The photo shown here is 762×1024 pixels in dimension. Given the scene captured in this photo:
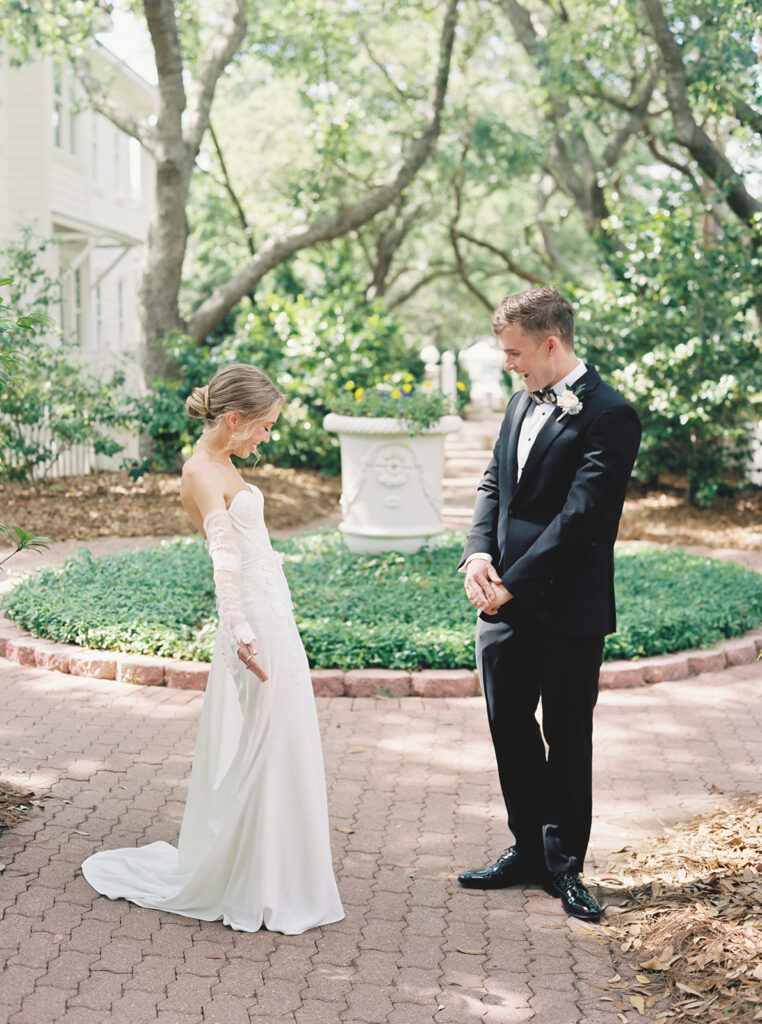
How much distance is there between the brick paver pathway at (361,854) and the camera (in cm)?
314

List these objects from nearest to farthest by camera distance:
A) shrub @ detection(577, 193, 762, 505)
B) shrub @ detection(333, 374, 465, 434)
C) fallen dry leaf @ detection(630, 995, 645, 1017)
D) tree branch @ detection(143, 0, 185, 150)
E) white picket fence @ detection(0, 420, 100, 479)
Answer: fallen dry leaf @ detection(630, 995, 645, 1017)
shrub @ detection(333, 374, 465, 434)
shrub @ detection(577, 193, 762, 505)
white picket fence @ detection(0, 420, 100, 479)
tree branch @ detection(143, 0, 185, 150)

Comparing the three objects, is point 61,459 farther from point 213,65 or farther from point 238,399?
point 238,399

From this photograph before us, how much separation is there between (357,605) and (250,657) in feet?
13.5

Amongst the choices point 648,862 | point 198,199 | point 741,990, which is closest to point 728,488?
point 648,862

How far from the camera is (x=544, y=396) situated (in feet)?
12.1

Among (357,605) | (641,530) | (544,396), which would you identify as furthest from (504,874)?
(641,530)

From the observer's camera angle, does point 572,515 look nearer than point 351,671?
Yes

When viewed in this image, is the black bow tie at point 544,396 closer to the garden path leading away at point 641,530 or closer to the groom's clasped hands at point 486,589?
the groom's clasped hands at point 486,589

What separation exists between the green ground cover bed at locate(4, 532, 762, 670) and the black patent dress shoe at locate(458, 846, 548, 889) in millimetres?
2576

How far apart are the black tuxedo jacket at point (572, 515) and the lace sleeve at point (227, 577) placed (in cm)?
92

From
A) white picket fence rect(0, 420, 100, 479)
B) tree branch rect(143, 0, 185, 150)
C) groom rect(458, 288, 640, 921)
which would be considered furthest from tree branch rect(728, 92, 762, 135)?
groom rect(458, 288, 640, 921)

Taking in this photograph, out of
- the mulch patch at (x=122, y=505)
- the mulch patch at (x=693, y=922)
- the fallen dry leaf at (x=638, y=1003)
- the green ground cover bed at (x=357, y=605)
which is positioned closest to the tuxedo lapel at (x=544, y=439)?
the mulch patch at (x=693, y=922)

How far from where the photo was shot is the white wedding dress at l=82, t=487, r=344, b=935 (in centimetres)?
352

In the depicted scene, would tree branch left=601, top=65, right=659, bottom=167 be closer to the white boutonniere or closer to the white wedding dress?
the white boutonniere
